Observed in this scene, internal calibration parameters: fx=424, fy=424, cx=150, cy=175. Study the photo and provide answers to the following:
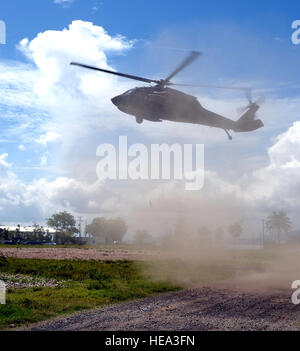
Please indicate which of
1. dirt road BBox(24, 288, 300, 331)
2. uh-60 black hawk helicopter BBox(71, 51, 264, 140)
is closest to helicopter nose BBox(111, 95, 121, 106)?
uh-60 black hawk helicopter BBox(71, 51, 264, 140)

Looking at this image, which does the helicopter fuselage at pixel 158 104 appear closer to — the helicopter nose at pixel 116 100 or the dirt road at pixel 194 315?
the helicopter nose at pixel 116 100

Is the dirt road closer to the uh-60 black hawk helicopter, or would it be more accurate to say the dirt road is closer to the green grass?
the green grass

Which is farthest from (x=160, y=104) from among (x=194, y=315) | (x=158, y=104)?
(x=194, y=315)

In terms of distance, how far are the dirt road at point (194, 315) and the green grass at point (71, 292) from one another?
5.23ft

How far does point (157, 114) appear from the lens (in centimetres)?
2825

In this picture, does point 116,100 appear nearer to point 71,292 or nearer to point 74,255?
point 71,292

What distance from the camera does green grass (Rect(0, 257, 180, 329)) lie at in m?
21.6

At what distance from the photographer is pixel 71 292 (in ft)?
92.9

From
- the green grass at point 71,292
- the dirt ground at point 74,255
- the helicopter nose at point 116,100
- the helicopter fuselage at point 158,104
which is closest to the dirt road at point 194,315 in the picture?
the green grass at point 71,292

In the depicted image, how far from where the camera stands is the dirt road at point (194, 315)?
18109 mm

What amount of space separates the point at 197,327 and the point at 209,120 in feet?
54.4

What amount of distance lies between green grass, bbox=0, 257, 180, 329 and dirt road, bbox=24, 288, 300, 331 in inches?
62.7
